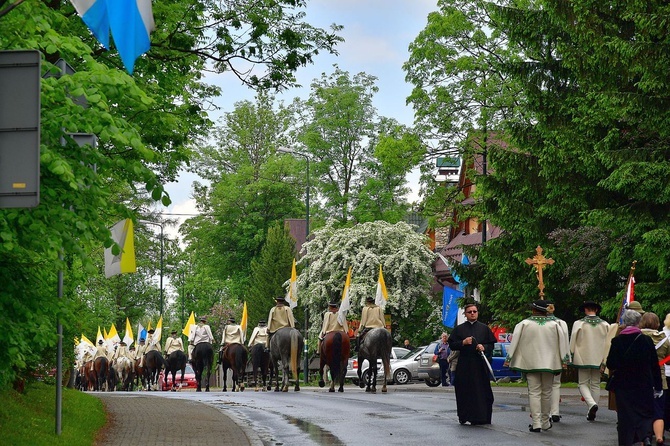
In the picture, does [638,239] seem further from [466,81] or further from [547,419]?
[466,81]

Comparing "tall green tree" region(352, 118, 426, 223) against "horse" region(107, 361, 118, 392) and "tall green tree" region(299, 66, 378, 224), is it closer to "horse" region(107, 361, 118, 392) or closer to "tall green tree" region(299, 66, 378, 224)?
"tall green tree" region(299, 66, 378, 224)

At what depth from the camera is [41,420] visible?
49.6 feet

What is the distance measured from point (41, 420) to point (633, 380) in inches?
274

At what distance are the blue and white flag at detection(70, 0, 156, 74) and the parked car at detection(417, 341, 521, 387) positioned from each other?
1215 inches

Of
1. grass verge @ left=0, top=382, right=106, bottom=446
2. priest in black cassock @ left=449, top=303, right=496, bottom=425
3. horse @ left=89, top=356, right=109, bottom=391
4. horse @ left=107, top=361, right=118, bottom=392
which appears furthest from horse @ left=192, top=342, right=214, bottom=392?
priest in black cassock @ left=449, top=303, right=496, bottom=425

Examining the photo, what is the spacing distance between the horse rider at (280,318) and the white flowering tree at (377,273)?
91.4ft

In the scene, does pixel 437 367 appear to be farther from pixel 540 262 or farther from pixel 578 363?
pixel 578 363

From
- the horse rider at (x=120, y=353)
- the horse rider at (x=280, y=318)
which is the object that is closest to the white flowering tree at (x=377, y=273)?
the horse rider at (x=120, y=353)

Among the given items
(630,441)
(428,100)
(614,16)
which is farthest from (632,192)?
A: (428,100)

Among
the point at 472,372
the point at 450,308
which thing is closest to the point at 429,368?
the point at 450,308

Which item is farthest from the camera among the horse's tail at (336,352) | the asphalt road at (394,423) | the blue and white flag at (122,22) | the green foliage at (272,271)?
the green foliage at (272,271)

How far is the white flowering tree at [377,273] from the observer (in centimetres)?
6000

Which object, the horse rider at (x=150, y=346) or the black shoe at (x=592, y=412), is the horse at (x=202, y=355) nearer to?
the horse rider at (x=150, y=346)

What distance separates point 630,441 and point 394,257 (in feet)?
152
